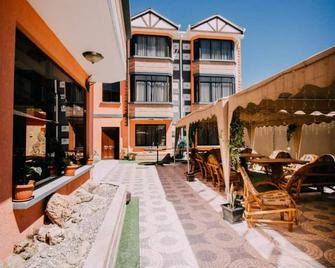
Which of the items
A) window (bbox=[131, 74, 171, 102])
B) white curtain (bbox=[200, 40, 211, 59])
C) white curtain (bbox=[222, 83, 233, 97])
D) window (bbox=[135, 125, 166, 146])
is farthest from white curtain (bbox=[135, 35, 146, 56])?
white curtain (bbox=[222, 83, 233, 97])

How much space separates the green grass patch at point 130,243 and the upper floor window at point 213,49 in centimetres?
1382

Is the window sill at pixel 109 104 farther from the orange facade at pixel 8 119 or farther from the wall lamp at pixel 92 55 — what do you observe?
the orange facade at pixel 8 119

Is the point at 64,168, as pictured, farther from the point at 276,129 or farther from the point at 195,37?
the point at 195,37

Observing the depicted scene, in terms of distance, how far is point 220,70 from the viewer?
619 inches

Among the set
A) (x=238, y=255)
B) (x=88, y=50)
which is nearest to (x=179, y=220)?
(x=238, y=255)

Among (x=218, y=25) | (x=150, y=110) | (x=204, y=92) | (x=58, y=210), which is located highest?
(x=218, y=25)

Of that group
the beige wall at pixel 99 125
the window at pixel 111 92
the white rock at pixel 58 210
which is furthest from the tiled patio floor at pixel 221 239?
the window at pixel 111 92

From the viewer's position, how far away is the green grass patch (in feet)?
8.92

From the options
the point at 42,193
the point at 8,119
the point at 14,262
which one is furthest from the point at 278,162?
the point at 8,119

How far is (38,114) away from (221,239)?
13.0 feet

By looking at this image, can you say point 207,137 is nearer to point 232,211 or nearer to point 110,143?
point 110,143

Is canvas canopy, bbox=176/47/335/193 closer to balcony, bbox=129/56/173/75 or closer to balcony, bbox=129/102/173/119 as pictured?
balcony, bbox=129/102/173/119

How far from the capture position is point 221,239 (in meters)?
3.28

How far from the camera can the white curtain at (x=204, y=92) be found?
15.6 m
